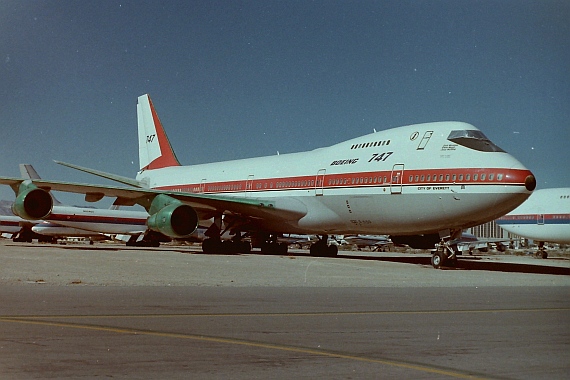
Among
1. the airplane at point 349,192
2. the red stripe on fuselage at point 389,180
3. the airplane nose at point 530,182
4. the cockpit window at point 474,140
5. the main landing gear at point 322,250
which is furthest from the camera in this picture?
the main landing gear at point 322,250

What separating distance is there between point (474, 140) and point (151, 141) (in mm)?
23586

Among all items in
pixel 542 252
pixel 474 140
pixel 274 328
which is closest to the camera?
pixel 274 328

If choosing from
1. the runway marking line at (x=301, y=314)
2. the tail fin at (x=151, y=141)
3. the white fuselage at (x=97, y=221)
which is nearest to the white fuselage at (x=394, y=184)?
the runway marking line at (x=301, y=314)

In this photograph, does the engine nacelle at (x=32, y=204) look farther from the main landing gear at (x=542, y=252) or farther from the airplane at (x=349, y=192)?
the main landing gear at (x=542, y=252)

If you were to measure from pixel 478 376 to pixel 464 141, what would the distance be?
1666cm

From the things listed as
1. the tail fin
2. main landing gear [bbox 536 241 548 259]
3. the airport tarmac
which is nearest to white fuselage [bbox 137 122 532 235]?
the airport tarmac

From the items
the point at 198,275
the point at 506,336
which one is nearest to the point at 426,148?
the point at 198,275

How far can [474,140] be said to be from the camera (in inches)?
844

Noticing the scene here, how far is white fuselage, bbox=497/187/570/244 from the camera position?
123ft

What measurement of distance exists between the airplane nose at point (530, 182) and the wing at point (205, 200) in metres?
9.43

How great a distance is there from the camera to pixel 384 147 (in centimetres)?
2403

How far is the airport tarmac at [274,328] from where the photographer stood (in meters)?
5.90

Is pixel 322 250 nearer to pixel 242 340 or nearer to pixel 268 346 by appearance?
pixel 242 340

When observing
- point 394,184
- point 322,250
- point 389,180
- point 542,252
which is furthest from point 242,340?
point 542,252
